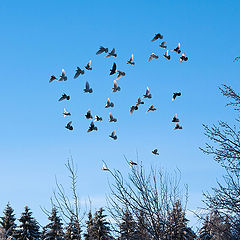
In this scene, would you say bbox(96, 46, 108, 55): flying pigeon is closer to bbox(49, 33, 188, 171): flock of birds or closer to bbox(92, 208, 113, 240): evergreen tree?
bbox(49, 33, 188, 171): flock of birds

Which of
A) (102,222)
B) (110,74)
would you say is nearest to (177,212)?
(110,74)

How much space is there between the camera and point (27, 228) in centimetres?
3041

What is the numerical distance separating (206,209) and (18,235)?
22.1 meters

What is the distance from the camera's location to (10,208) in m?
33.0

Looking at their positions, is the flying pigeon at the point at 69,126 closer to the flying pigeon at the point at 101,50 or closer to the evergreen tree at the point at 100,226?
the flying pigeon at the point at 101,50

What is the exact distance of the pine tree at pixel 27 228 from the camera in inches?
1182

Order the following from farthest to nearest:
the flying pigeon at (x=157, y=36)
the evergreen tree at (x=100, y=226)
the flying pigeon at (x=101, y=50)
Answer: the evergreen tree at (x=100, y=226) → the flying pigeon at (x=157, y=36) → the flying pigeon at (x=101, y=50)

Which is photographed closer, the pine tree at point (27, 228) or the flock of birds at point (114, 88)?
the flock of birds at point (114, 88)

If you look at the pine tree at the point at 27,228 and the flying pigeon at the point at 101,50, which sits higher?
the flying pigeon at the point at 101,50

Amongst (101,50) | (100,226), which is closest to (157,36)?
(101,50)

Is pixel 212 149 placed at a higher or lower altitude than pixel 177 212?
higher

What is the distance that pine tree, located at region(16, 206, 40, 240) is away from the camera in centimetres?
3003

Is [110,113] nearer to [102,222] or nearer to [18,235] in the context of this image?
[102,222]

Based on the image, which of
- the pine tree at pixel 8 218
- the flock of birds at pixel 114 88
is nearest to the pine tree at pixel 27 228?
the pine tree at pixel 8 218
